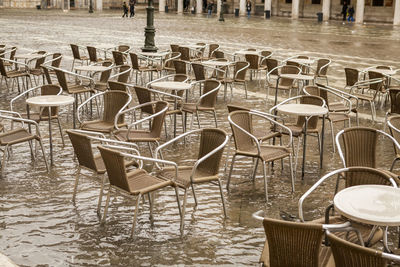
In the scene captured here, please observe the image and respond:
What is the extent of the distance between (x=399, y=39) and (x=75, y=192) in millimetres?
24068

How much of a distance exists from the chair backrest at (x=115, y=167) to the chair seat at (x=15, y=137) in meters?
1.94

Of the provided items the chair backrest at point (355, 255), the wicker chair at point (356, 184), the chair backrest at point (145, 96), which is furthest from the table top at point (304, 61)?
the chair backrest at point (355, 255)

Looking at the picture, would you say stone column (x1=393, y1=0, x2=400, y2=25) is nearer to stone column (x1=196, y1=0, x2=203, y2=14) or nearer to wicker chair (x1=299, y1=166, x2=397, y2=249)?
stone column (x1=196, y1=0, x2=203, y2=14)

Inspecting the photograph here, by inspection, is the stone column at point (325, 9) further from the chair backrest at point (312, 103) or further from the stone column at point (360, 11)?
the chair backrest at point (312, 103)

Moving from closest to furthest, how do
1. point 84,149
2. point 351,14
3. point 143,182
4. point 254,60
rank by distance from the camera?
point 143,182
point 84,149
point 254,60
point 351,14

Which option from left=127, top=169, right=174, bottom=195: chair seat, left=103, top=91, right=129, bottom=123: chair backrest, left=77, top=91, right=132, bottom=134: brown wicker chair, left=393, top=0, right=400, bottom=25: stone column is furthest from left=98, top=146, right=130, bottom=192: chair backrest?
left=393, top=0, right=400, bottom=25: stone column

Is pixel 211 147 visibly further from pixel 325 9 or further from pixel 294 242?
pixel 325 9

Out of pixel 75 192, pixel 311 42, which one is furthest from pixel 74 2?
pixel 75 192

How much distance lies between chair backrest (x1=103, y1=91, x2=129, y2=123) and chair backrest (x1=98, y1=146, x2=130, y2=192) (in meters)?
2.30

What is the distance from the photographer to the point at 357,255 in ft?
10.9

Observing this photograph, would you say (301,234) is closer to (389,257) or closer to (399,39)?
(389,257)

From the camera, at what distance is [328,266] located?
13.0ft

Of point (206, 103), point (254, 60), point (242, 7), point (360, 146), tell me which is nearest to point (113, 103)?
point (206, 103)

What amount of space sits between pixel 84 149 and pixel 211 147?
1.23 metres
